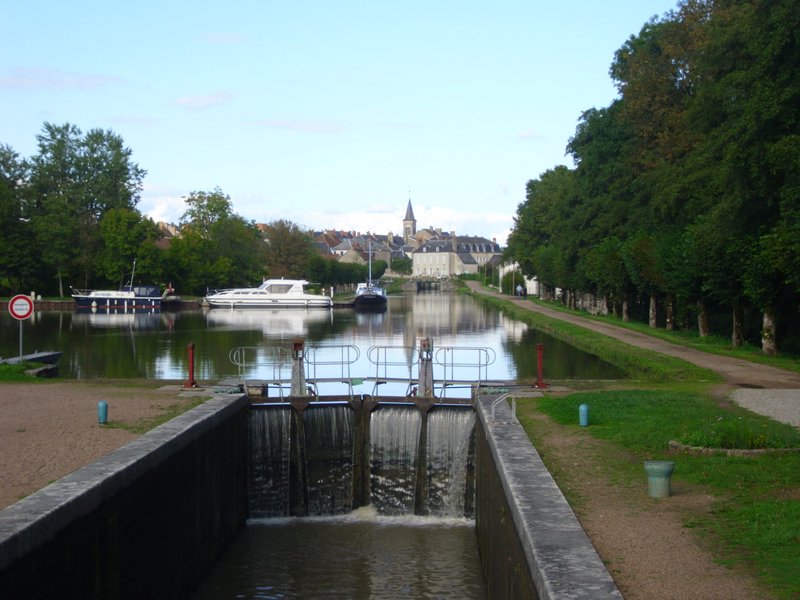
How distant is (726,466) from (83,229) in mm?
87671

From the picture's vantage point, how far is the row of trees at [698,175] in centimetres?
2577

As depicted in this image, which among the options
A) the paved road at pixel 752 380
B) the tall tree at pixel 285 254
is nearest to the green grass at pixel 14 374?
the paved road at pixel 752 380

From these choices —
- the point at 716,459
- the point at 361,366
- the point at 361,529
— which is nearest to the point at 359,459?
the point at 361,529

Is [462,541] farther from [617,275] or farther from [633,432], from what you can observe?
[617,275]

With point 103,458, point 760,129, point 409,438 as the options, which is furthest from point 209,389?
point 760,129

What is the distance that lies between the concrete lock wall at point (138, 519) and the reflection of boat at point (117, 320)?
45257mm

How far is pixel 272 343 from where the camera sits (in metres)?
43.3

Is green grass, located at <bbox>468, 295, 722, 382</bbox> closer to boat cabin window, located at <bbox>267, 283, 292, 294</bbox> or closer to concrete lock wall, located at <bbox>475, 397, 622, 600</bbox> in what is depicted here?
concrete lock wall, located at <bbox>475, 397, 622, 600</bbox>

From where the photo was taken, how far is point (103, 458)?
37.9ft

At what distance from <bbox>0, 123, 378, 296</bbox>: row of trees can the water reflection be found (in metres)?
14.2

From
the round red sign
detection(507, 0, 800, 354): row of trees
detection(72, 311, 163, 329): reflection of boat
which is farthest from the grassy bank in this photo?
detection(72, 311, 163, 329): reflection of boat

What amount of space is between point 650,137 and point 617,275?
7210mm

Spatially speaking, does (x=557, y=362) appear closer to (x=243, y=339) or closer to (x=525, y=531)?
(x=243, y=339)

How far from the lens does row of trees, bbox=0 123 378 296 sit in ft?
289
